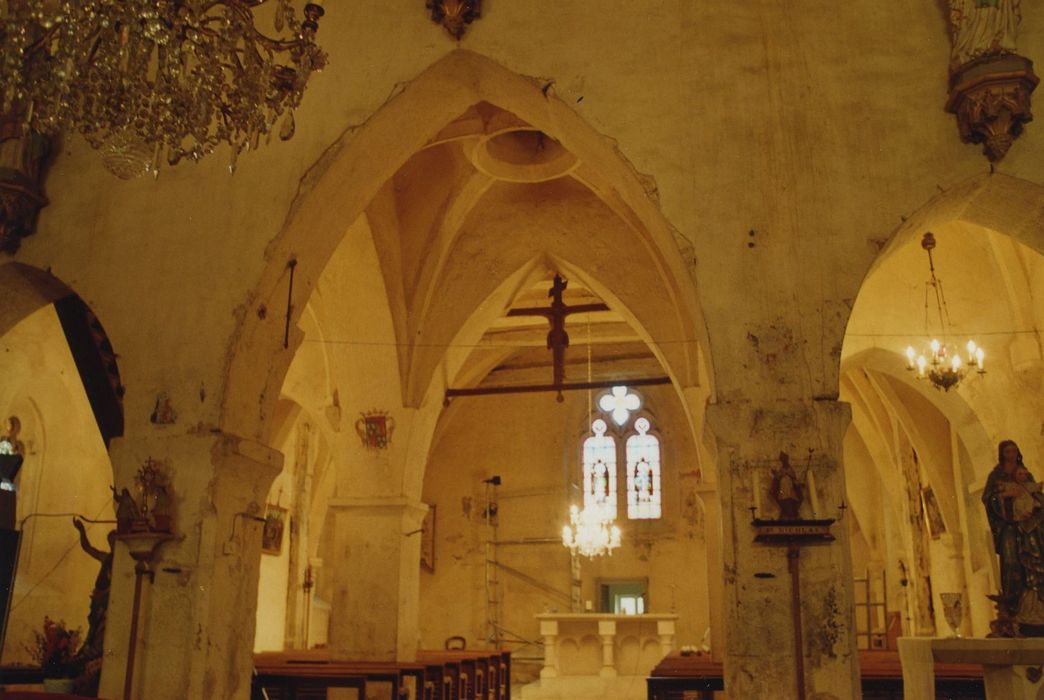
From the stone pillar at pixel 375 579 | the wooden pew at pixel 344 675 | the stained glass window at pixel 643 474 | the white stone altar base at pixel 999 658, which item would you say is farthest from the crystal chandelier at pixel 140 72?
the stained glass window at pixel 643 474

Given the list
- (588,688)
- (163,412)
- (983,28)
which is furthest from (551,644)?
(983,28)

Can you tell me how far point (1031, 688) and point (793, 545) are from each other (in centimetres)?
156

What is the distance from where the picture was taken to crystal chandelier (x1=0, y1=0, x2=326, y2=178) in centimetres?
493

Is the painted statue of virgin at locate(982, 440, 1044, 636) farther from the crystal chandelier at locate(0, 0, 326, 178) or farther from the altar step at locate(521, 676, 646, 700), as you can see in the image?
the altar step at locate(521, 676, 646, 700)

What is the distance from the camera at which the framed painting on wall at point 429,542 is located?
20359 mm

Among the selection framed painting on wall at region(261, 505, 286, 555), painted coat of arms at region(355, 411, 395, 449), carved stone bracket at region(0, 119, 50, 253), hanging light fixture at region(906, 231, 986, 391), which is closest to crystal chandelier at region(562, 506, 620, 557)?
painted coat of arms at region(355, 411, 395, 449)

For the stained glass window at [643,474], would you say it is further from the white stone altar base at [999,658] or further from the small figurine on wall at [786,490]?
the white stone altar base at [999,658]

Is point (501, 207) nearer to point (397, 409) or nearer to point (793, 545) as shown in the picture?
point (397, 409)

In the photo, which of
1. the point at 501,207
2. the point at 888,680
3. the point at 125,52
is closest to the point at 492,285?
the point at 501,207

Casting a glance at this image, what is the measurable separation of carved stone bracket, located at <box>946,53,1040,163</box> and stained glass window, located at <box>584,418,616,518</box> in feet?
45.8

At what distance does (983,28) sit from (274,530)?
14007 millimetres

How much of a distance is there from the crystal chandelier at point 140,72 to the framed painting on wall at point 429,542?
1551 centimetres

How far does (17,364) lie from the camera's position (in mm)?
12156

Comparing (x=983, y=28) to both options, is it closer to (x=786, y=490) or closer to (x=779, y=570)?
(x=786, y=490)
